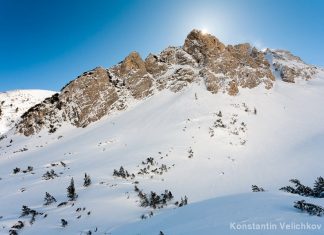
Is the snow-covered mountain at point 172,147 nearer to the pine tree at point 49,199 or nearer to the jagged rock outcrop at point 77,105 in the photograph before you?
the jagged rock outcrop at point 77,105

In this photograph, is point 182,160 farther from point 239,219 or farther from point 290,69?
point 290,69

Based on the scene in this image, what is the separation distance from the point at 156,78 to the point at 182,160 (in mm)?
25807

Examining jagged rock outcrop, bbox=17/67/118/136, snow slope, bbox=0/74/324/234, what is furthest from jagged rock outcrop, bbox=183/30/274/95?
jagged rock outcrop, bbox=17/67/118/136

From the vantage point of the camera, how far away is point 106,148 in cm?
3788

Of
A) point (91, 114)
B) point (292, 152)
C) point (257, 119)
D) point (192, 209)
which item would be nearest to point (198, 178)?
point (292, 152)

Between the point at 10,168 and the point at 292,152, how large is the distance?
3032 centimetres

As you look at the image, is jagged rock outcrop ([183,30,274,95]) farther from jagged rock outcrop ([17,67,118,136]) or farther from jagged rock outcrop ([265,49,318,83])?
jagged rock outcrop ([17,67,118,136])

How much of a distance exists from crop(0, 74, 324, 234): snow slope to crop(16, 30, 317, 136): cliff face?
2.10m

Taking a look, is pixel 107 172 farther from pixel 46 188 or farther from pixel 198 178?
pixel 198 178

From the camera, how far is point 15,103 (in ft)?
259

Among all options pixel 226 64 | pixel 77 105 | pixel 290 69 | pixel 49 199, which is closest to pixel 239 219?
pixel 49 199

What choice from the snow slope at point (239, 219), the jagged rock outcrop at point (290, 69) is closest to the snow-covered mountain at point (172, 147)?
the snow slope at point (239, 219)

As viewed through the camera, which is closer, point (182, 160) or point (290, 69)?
point (182, 160)

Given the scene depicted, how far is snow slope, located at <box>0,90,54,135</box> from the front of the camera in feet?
227
